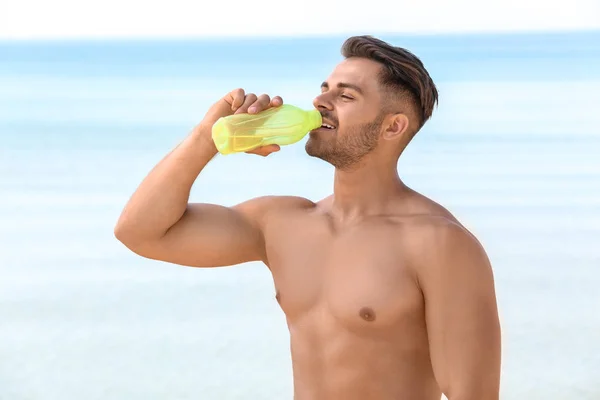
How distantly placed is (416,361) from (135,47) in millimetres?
11074

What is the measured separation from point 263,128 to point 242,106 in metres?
0.05

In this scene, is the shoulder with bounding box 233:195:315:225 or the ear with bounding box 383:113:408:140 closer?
the ear with bounding box 383:113:408:140

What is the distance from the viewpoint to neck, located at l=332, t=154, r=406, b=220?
1.95m

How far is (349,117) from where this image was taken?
192 cm

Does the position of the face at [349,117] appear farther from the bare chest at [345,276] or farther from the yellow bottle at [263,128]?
the bare chest at [345,276]

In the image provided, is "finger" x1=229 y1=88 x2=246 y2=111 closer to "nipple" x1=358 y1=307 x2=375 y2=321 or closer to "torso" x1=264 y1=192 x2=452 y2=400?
"torso" x1=264 y1=192 x2=452 y2=400

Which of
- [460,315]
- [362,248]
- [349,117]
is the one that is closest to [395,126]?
[349,117]

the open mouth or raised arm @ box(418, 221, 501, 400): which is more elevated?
the open mouth

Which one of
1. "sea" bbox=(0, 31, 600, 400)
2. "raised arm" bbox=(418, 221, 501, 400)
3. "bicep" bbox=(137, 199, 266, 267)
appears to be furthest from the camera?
"sea" bbox=(0, 31, 600, 400)

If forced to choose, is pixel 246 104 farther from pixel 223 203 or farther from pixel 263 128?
pixel 223 203

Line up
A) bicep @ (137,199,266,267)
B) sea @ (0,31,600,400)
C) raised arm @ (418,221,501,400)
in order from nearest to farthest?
raised arm @ (418,221,501,400)
bicep @ (137,199,266,267)
sea @ (0,31,600,400)

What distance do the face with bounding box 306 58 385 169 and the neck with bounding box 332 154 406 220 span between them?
0.07 ft

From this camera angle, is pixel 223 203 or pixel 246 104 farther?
pixel 223 203

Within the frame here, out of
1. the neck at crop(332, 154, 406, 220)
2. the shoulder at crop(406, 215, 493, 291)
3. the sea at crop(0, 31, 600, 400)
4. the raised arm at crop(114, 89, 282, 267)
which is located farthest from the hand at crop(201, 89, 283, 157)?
the sea at crop(0, 31, 600, 400)
